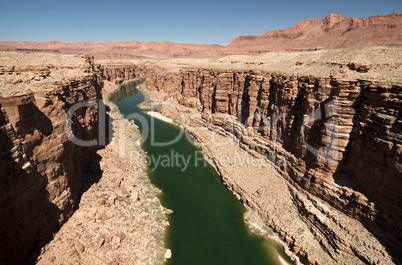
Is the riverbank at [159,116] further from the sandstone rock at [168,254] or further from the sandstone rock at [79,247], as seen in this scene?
the sandstone rock at [79,247]

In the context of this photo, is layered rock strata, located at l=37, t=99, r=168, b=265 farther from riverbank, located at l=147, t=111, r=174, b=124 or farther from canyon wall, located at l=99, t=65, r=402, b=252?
riverbank, located at l=147, t=111, r=174, b=124

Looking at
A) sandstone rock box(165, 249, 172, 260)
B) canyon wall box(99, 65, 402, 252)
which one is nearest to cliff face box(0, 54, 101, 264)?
sandstone rock box(165, 249, 172, 260)

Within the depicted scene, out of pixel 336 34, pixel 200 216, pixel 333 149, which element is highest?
pixel 336 34

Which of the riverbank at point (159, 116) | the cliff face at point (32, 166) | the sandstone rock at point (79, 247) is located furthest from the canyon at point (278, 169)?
the riverbank at point (159, 116)

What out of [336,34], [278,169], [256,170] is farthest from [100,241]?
[336,34]

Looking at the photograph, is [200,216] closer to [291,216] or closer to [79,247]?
[291,216]

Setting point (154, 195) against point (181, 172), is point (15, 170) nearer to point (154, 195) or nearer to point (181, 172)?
point (154, 195)
